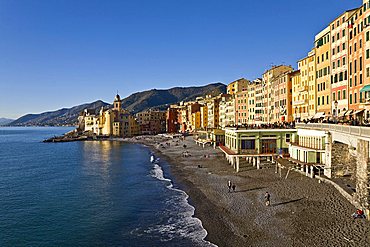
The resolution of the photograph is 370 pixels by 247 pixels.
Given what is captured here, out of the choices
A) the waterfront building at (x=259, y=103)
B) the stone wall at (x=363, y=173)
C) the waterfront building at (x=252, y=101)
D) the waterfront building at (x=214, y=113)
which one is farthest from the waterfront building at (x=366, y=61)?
the waterfront building at (x=214, y=113)

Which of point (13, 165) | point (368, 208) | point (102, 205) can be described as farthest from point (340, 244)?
point (13, 165)

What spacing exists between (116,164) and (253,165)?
3741 cm

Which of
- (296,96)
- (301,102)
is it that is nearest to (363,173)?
(301,102)

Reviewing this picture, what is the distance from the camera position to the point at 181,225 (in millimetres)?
34188

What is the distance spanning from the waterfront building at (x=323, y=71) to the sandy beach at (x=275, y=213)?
49.7 ft

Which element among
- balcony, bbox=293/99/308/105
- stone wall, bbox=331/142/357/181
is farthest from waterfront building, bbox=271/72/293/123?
stone wall, bbox=331/142/357/181

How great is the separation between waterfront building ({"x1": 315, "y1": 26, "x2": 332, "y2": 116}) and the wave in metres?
29.3

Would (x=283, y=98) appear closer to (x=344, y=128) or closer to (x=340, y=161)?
(x=340, y=161)

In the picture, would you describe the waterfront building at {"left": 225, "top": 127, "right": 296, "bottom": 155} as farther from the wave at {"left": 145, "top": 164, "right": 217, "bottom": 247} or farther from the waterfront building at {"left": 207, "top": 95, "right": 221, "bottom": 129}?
the waterfront building at {"left": 207, "top": 95, "right": 221, "bottom": 129}

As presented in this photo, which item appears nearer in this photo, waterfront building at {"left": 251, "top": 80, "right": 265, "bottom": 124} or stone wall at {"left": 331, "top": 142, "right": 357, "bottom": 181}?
stone wall at {"left": 331, "top": 142, "right": 357, "bottom": 181}

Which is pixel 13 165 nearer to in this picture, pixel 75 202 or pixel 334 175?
pixel 75 202

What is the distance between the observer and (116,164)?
84375 millimetres

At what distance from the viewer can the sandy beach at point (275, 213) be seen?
27438mm

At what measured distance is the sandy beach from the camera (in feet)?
90.0
